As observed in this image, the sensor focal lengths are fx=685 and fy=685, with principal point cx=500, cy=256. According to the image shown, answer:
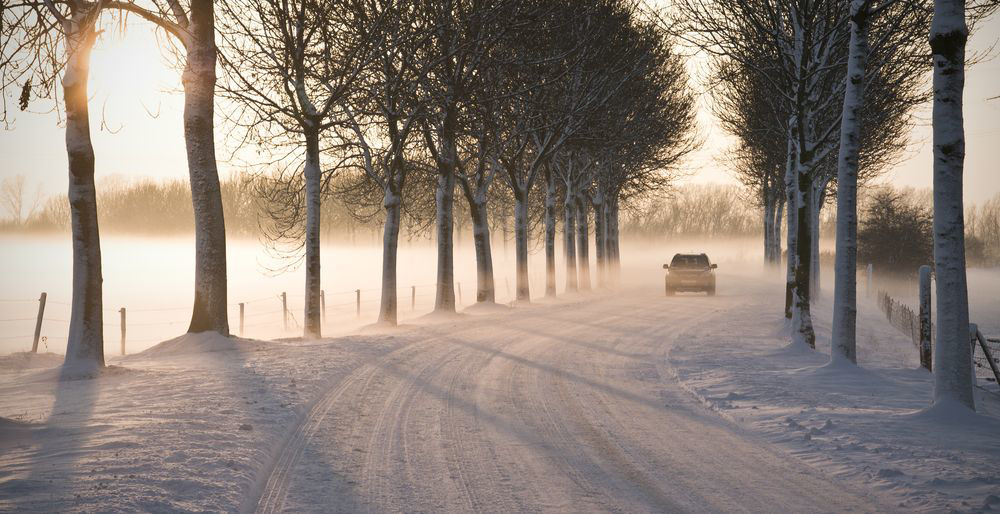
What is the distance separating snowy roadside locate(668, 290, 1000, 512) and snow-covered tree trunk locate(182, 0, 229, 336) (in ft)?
26.4

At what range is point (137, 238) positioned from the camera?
100 m

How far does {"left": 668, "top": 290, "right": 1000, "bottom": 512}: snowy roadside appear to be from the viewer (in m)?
5.31

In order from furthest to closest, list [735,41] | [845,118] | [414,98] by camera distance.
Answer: [414,98] < [735,41] < [845,118]

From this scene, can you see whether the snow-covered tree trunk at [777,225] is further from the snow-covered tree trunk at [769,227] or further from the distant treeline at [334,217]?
the distant treeline at [334,217]

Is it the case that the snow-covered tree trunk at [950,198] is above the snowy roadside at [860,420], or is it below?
above

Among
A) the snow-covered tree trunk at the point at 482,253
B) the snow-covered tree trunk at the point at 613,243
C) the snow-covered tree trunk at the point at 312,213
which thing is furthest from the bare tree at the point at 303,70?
the snow-covered tree trunk at the point at 613,243

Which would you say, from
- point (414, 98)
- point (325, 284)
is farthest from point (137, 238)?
point (414, 98)

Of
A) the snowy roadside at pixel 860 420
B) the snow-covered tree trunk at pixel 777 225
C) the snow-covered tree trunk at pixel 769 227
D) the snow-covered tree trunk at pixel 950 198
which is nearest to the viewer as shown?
the snowy roadside at pixel 860 420

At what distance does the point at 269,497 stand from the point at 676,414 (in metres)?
4.66

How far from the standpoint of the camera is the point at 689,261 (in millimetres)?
31281

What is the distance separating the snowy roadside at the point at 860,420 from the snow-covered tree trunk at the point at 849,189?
2.16 feet

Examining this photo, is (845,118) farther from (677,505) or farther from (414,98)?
(414,98)

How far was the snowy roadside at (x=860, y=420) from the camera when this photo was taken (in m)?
5.31

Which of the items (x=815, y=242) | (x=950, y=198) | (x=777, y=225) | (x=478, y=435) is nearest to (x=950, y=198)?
(x=950, y=198)
